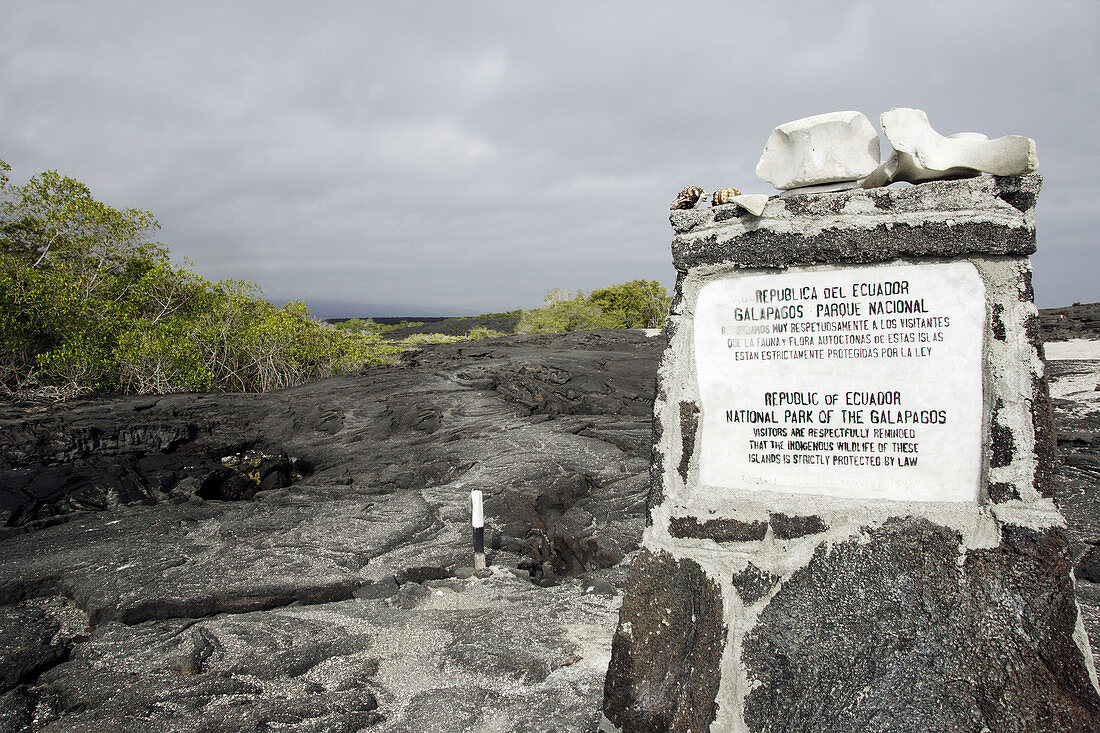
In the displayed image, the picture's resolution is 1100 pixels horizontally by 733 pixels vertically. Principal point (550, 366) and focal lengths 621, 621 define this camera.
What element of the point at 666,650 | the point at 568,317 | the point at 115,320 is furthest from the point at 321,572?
the point at 568,317

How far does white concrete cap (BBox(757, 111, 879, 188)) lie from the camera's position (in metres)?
2.05

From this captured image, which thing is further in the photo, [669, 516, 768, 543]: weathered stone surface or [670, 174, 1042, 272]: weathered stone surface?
[669, 516, 768, 543]: weathered stone surface

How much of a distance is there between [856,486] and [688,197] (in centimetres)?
111

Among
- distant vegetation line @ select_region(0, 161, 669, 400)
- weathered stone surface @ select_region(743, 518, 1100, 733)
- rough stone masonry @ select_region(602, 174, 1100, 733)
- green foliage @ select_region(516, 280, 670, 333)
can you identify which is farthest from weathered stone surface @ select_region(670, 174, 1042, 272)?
green foliage @ select_region(516, 280, 670, 333)

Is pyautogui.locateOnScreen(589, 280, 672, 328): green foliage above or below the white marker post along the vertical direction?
above

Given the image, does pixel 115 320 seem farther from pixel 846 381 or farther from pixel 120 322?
pixel 846 381

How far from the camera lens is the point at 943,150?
6.30 feet

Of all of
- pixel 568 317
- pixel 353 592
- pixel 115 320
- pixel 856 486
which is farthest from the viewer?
pixel 568 317

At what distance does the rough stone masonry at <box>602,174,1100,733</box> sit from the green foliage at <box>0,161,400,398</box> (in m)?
12.6

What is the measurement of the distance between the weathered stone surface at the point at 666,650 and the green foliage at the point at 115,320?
12.5 m

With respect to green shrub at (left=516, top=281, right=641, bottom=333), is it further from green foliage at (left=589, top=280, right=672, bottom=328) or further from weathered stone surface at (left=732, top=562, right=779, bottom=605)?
weathered stone surface at (left=732, top=562, right=779, bottom=605)

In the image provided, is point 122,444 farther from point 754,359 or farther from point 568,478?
point 754,359

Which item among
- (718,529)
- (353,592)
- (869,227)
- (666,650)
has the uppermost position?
(869,227)

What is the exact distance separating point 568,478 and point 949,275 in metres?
5.29
